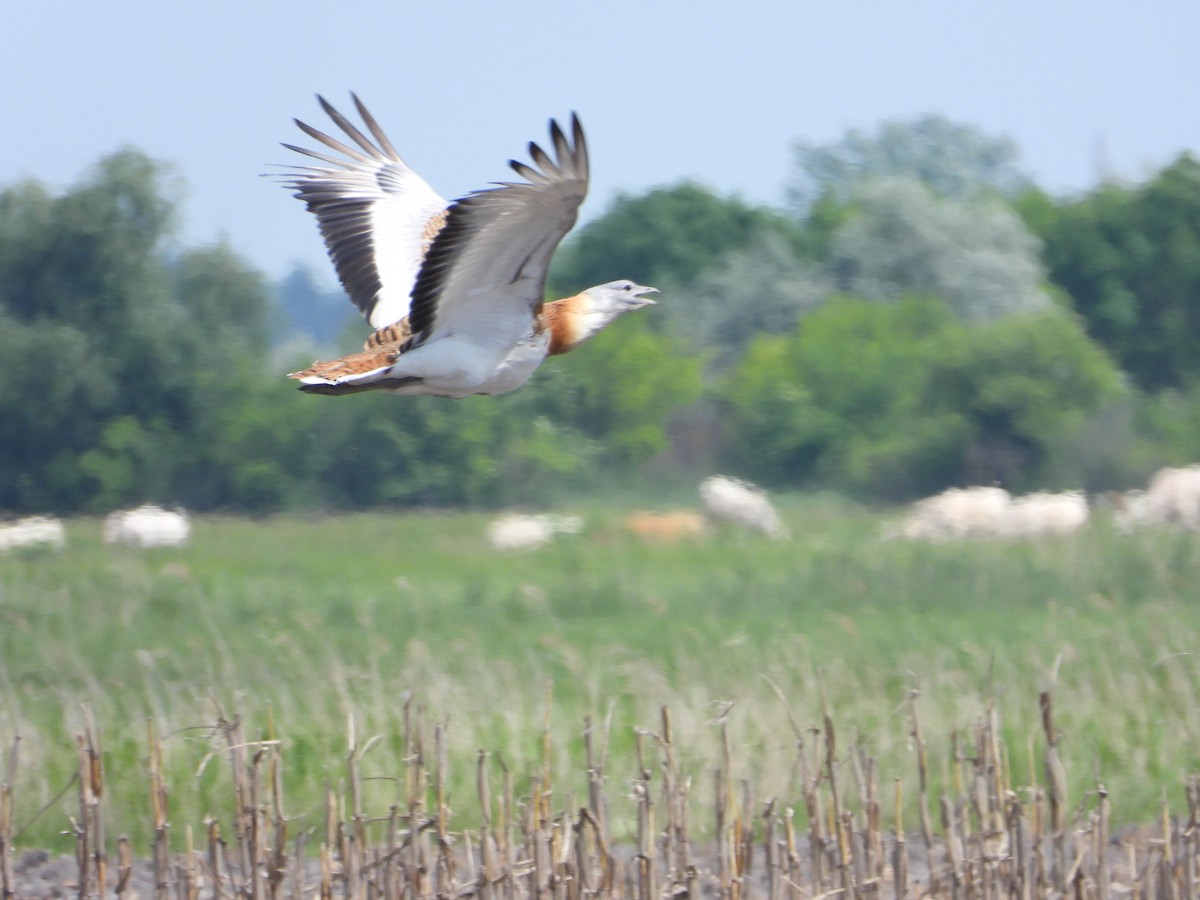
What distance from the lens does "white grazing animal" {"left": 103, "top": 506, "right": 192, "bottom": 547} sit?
14531mm

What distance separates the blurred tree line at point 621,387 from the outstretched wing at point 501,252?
1066cm

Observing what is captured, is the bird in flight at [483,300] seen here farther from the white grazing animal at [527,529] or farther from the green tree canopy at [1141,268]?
the green tree canopy at [1141,268]

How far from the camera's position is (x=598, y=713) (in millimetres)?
9094

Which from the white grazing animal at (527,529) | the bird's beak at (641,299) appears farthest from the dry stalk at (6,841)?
the white grazing animal at (527,529)

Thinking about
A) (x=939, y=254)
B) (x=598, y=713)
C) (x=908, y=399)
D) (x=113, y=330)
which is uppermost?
(x=939, y=254)

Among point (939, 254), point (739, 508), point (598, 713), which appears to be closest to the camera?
point (598, 713)

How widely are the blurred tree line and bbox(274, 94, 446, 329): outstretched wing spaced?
29.6 feet

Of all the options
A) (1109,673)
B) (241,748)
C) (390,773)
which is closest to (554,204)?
(241,748)

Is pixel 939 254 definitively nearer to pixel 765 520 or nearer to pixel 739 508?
pixel 765 520

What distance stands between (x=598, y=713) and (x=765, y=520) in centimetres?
829

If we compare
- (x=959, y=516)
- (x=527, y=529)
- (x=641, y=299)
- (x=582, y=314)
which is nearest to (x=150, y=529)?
(x=527, y=529)

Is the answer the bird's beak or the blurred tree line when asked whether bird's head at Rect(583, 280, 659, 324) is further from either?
the blurred tree line

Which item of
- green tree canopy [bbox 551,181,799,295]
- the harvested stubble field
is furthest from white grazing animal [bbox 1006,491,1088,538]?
green tree canopy [bbox 551,181,799,295]

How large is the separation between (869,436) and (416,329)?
57.7 feet
